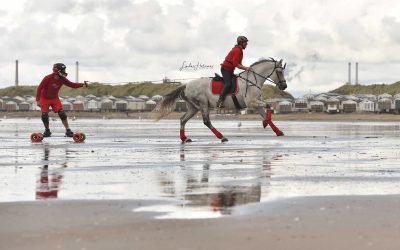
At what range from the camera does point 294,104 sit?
Answer: 16925cm

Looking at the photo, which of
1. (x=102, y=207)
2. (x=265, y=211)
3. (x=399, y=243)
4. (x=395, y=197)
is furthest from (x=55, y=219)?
(x=395, y=197)

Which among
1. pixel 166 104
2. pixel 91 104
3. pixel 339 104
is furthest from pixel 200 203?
pixel 91 104

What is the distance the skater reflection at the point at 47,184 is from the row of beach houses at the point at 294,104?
122m

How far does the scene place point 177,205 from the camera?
27.9ft

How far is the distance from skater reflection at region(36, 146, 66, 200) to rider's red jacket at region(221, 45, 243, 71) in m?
10.8

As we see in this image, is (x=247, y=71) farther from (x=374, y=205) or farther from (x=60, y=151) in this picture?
(x=374, y=205)

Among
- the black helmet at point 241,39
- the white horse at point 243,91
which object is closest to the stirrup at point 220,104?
the white horse at point 243,91

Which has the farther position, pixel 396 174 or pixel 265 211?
pixel 396 174

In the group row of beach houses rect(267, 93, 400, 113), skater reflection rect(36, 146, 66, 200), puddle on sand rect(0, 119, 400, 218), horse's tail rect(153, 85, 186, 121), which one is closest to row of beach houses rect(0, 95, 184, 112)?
row of beach houses rect(267, 93, 400, 113)

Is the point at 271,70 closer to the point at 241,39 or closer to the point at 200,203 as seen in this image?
the point at 241,39

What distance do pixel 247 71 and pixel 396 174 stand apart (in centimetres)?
1239

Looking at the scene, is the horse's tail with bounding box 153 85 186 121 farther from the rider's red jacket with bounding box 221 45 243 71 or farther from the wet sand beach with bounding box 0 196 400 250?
the wet sand beach with bounding box 0 196 400 250

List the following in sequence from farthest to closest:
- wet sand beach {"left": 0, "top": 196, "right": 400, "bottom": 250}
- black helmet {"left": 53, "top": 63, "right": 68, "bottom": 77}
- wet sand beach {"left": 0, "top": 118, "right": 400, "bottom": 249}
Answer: black helmet {"left": 53, "top": 63, "right": 68, "bottom": 77} → wet sand beach {"left": 0, "top": 118, "right": 400, "bottom": 249} → wet sand beach {"left": 0, "top": 196, "right": 400, "bottom": 250}

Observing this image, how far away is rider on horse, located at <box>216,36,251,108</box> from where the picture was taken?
23531 millimetres
